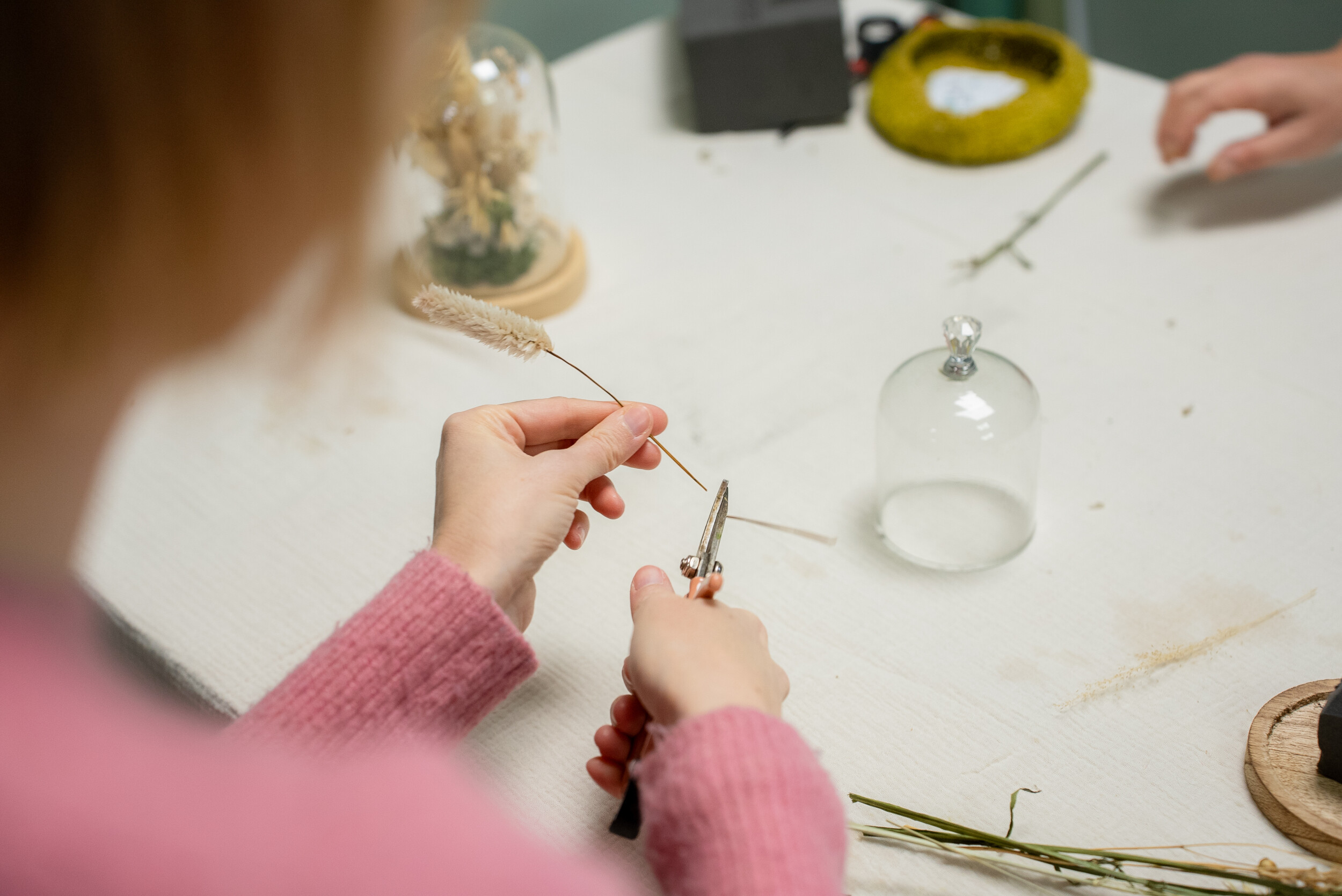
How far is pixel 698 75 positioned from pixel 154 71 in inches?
41.7

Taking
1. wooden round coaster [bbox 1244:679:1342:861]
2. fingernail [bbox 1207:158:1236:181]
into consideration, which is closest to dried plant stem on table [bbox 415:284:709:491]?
wooden round coaster [bbox 1244:679:1342:861]

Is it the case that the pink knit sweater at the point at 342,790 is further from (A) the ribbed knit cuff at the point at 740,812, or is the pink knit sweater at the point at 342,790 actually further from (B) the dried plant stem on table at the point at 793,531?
(B) the dried plant stem on table at the point at 793,531

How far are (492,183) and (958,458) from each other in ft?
1.91

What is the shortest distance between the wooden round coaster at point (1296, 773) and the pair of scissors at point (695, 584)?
368 millimetres

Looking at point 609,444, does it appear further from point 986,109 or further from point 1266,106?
point 1266,106

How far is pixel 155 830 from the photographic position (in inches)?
17.2

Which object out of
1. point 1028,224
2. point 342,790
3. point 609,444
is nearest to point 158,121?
point 342,790

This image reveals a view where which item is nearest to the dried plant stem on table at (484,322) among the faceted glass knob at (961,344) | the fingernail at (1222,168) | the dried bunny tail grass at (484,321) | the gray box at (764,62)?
the dried bunny tail grass at (484,321)

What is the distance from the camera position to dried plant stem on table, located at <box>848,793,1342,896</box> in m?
0.60

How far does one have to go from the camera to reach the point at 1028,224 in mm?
1224

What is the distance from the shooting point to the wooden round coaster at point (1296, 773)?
2.10 feet

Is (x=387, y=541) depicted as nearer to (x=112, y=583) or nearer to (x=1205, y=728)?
(x=112, y=583)

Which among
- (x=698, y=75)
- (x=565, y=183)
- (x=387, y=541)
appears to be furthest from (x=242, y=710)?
(x=698, y=75)

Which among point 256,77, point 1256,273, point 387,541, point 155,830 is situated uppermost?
point 256,77
